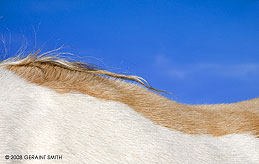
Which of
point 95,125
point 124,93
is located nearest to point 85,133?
point 95,125

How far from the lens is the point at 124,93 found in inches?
74.5

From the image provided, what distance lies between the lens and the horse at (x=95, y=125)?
1644mm

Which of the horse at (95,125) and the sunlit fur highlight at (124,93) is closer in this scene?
the horse at (95,125)

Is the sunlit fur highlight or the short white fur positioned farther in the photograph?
the sunlit fur highlight

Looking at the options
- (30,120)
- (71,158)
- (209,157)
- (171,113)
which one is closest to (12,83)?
(30,120)

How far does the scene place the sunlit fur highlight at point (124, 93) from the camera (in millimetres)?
1799

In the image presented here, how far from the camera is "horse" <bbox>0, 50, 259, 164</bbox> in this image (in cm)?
164

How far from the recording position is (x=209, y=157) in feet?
5.72

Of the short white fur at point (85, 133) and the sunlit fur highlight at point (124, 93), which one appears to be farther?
the sunlit fur highlight at point (124, 93)

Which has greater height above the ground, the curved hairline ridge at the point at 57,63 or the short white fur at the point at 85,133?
the curved hairline ridge at the point at 57,63

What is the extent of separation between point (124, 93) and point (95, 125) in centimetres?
33

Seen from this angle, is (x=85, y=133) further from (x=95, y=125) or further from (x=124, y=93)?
(x=124, y=93)

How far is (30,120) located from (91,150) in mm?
421

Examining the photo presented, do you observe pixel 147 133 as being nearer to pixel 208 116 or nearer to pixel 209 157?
pixel 209 157
